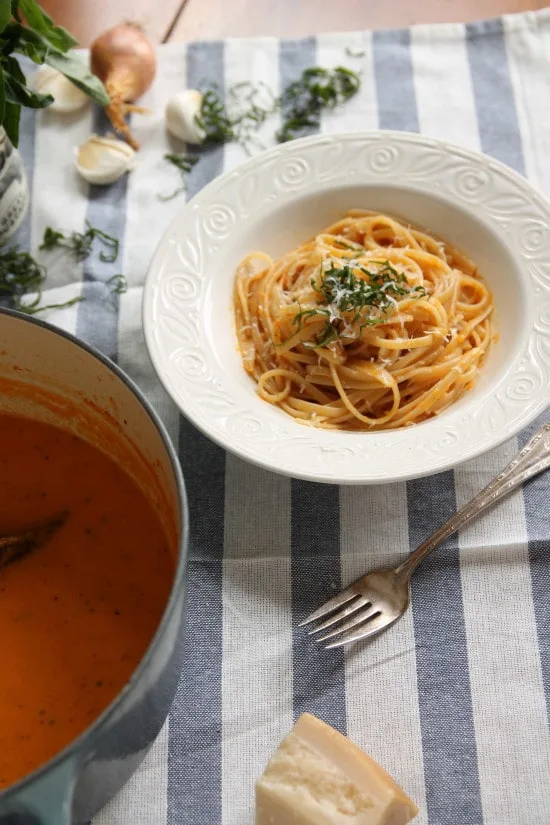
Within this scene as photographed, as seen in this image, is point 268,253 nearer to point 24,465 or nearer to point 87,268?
point 87,268

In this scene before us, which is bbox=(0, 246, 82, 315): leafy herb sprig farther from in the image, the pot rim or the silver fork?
the silver fork

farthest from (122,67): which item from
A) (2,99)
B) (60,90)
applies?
(2,99)

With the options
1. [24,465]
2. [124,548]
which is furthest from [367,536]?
[24,465]

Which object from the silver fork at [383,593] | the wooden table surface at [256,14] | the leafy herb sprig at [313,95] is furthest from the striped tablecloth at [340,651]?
the wooden table surface at [256,14]

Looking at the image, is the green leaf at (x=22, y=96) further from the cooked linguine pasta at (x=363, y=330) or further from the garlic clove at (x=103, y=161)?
the cooked linguine pasta at (x=363, y=330)

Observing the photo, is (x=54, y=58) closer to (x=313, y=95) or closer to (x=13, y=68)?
(x=13, y=68)
